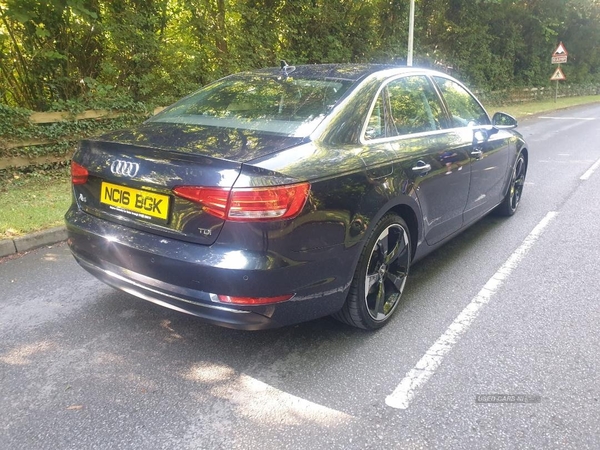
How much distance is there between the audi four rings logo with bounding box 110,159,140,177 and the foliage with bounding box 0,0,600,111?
5621mm

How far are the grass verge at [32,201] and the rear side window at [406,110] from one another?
11.4ft

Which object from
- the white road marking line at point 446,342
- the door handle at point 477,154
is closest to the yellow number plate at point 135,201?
the white road marking line at point 446,342

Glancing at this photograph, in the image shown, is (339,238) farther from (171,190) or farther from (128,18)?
(128,18)

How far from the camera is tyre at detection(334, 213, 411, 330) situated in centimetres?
286

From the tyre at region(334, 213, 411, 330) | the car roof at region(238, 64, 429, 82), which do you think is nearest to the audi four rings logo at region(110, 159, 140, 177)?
the tyre at region(334, 213, 411, 330)

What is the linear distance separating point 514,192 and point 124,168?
4598mm

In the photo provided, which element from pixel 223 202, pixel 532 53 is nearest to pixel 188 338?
pixel 223 202

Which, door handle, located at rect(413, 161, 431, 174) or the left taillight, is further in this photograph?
door handle, located at rect(413, 161, 431, 174)

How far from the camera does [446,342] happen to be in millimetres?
2992

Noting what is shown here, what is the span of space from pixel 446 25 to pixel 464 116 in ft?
55.9

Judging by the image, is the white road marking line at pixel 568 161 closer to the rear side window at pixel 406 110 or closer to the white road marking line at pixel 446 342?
the white road marking line at pixel 446 342

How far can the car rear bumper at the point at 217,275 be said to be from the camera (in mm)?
2316

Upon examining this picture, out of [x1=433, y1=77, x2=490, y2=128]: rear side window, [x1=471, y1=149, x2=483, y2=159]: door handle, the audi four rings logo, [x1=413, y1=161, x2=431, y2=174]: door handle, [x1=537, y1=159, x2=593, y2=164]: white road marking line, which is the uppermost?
[x1=433, y1=77, x2=490, y2=128]: rear side window

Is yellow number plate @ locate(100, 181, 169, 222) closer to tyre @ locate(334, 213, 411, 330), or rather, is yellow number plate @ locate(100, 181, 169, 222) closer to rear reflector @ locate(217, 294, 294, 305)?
rear reflector @ locate(217, 294, 294, 305)
